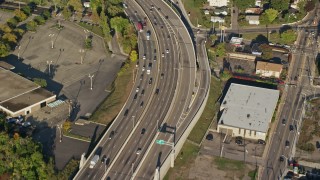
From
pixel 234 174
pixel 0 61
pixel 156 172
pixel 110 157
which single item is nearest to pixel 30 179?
pixel 110 157

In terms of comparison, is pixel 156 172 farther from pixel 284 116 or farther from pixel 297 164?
pixel 284 116

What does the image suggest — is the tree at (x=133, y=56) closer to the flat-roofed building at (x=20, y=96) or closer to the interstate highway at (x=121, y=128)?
the interstate highway at (x=121, y=128)

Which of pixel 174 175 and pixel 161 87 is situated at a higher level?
Result: pixel 161 87

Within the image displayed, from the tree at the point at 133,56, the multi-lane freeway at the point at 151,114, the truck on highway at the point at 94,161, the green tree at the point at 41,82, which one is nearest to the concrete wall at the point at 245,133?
the multi-lane freeway at the point at 151,114

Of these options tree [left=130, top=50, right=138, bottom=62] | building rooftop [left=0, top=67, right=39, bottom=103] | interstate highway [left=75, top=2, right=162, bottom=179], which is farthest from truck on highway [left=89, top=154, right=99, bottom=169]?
tree [left=130, top=50, right=138, bottom=62]

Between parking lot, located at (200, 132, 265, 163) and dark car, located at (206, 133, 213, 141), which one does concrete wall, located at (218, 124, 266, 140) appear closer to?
parking lot, located at (200, 132, 265, 163)

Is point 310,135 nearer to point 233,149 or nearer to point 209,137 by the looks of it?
point 233,149
